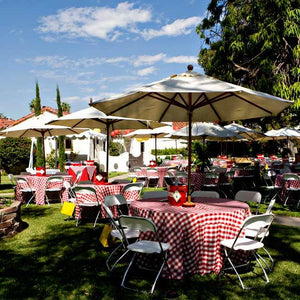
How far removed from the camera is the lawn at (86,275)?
4.08 meters

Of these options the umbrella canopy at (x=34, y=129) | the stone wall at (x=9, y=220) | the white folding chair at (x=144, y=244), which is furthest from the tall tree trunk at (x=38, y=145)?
the white folding chair at (x=144, y=244)

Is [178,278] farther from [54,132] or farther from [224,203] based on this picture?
[54,132]

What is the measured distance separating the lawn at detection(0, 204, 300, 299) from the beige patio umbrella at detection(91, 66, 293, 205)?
122 centimetres

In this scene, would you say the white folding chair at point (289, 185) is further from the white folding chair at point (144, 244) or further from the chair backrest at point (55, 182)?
the white folding chair at point (144, 244)

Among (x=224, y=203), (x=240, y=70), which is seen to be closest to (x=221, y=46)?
(x=240, y=70)

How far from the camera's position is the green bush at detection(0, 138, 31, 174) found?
23422 mm

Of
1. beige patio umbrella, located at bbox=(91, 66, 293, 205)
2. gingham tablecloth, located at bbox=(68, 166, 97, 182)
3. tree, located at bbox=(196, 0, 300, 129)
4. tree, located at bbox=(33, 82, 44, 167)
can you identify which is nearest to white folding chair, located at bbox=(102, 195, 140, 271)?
beige patio umbrella, located at bbox=(91, 66, 293, 205)

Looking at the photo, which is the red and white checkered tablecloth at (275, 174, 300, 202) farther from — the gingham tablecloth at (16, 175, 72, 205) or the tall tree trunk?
the tall tree trunk

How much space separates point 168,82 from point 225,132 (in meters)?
7.05

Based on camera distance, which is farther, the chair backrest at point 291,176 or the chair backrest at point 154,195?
the chair backrest at point 291,176

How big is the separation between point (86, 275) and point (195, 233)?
153 cm

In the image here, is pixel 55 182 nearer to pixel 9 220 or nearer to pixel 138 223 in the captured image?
pixel 9 220

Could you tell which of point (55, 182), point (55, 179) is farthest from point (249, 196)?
point (55, 182)

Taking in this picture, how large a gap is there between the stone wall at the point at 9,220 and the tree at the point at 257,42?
9961mm
